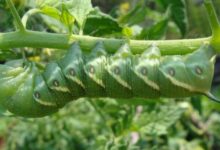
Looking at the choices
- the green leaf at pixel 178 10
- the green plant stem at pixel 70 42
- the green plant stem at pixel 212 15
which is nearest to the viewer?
the green plant stem at pixel 212 15

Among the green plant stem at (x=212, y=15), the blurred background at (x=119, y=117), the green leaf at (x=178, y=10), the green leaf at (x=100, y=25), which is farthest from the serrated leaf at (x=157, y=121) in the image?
the green plant stem at (x=212, y=15)

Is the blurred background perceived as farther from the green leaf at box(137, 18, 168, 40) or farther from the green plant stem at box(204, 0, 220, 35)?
the green plant stem at box(204, 0, 220, 35)

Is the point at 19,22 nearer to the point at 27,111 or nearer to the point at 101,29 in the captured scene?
the point at 27,111

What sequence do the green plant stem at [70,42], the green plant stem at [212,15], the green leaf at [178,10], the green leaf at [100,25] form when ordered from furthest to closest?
the green leaf at [178,10] < the green leaf at [100,25] < the green plant stem at [70,42] < the green plant stem at [212,15]

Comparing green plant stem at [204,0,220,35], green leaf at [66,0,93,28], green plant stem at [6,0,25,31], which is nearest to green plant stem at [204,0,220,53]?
green plant stem at [204,0,220,35]

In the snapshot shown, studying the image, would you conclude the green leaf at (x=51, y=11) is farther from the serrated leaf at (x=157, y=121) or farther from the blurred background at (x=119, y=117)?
the serrated leaf at (x=157, y=121)

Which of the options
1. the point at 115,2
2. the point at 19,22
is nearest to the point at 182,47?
the point at 19,22
